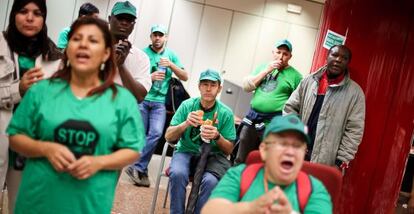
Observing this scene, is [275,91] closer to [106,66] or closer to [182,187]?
[182,187]

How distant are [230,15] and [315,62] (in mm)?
3230

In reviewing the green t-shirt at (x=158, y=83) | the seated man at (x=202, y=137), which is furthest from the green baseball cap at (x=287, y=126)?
the green t-shirt at (x=158, y=83)

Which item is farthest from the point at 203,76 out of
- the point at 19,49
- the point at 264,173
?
the point at 264,173

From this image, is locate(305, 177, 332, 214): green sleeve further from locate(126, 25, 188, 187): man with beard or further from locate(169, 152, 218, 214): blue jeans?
locate(126, 25, 188, 187): man with beard

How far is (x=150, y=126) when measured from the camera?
16.6 ft

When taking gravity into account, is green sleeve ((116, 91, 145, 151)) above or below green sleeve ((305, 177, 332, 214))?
above

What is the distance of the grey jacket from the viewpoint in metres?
3.68

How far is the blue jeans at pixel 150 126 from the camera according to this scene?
5004 millimetres

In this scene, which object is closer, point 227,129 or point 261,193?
point 261,193

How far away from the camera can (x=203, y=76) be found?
3.80 meters

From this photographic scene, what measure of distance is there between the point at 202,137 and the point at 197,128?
21 cm

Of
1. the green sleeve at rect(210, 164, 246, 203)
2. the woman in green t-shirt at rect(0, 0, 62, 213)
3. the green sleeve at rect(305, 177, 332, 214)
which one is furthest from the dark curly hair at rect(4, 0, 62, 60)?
the green sleeve at rect(305, 177, 332, 214)

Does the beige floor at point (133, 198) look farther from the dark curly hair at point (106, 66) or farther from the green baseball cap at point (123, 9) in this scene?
the dark curly hair at point (106, 66)

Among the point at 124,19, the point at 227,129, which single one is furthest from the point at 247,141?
the point at 124,19
